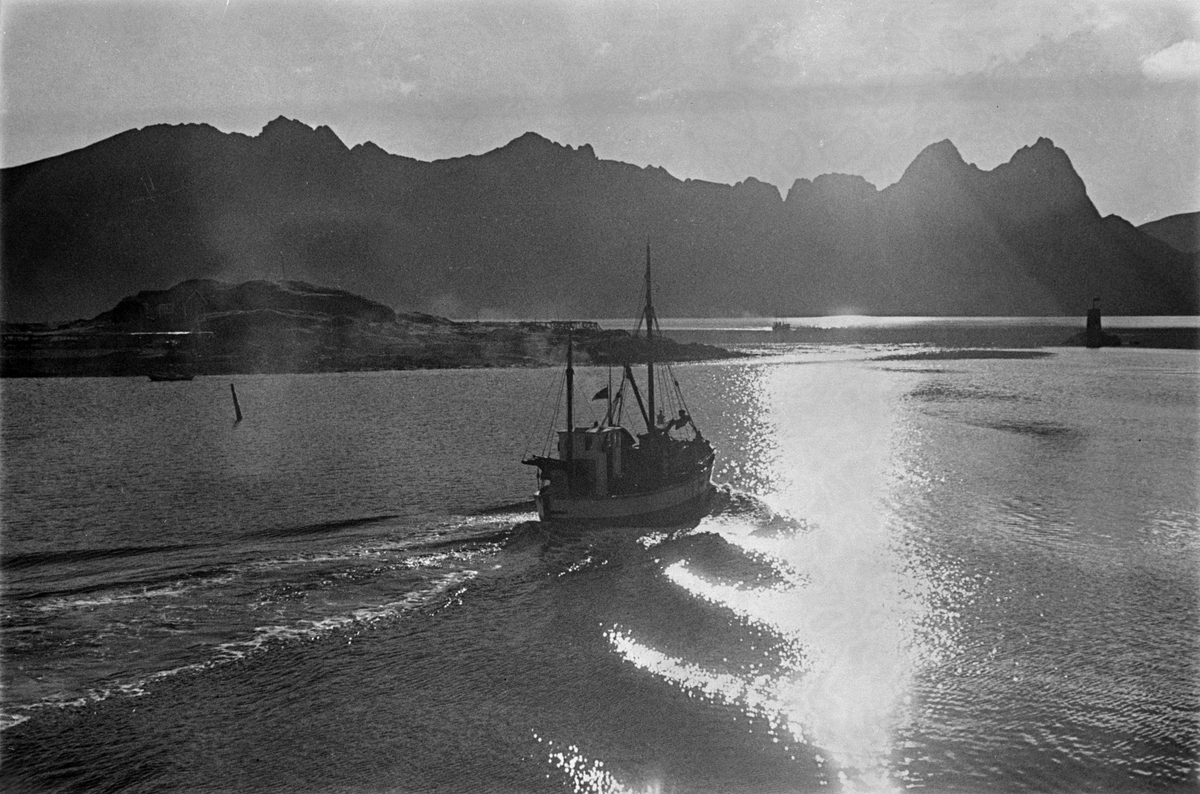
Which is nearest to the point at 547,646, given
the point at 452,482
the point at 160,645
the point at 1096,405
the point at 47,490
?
the point at 160,645

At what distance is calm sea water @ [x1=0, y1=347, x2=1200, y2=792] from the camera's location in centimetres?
1789

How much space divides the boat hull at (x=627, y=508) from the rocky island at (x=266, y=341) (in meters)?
91.1

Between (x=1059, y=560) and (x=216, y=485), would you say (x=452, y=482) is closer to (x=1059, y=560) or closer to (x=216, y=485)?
(x=216, y=485)

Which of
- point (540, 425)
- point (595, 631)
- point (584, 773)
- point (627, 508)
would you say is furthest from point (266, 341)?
point (584, 773)

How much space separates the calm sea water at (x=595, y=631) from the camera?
17.9m

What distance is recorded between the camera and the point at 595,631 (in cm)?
2462

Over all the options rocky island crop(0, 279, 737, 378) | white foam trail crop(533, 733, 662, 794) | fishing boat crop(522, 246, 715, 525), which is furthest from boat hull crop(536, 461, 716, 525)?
rocky island crop(0, 279, 737, 378)

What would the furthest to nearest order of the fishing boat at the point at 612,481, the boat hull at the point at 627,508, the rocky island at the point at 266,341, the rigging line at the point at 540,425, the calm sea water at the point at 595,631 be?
1. the rocky island at the point at 266,341
2. the rigging line at the point at 540,425
3. the fishing boat at the point at 612,481
4. the boat hull at the point at 627,508
5. the calm sea water at the point at 595,631

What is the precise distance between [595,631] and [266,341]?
12230 cm

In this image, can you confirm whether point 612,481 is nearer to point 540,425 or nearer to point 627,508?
point 627,508

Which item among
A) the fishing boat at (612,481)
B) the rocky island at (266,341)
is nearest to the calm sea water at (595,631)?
the fishing boat at (612,481)

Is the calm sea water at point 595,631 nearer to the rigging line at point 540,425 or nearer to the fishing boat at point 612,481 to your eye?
the fishing boat at point 612,481

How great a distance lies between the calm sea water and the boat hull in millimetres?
1140

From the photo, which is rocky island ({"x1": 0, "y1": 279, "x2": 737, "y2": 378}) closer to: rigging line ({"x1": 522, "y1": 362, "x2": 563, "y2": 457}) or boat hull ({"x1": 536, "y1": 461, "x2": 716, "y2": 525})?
rigging line ({"x1": 522, "y1": 362, "x2": 563, "y2": 457})
